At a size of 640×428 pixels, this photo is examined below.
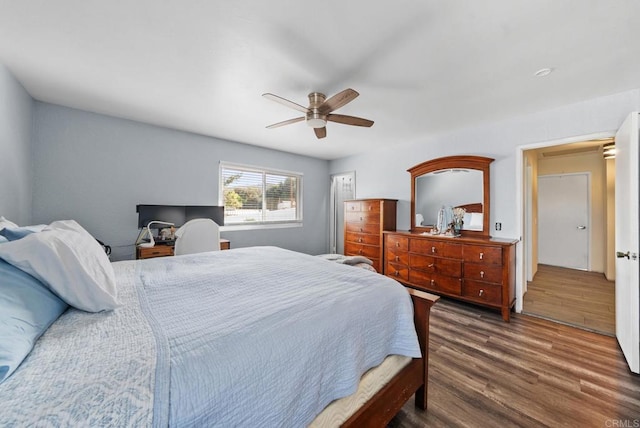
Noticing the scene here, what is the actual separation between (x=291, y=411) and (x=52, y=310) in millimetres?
996

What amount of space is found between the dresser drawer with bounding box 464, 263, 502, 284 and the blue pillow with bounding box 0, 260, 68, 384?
3.70 meters

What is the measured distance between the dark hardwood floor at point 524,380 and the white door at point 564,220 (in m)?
3.47

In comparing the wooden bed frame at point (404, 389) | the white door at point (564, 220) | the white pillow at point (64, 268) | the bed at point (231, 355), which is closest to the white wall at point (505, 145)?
the wooden bed frame at point (404, 389)

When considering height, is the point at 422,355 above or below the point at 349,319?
below

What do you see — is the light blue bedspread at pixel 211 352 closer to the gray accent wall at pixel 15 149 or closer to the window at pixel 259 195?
the gray accent wall at pixel 15 149

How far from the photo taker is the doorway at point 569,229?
3.57 m

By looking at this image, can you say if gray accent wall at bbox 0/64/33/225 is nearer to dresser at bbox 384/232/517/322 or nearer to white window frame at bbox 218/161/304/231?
white window frame at bbox 218/161/304/231

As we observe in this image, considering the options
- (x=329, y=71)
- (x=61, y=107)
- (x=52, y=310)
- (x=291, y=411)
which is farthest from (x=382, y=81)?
(x=61, y=107)

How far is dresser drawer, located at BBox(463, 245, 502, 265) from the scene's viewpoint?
2.94 meters

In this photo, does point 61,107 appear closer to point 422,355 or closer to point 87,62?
Answer: point 87,62

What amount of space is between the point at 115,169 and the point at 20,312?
3.18 metres

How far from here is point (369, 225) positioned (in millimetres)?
4559

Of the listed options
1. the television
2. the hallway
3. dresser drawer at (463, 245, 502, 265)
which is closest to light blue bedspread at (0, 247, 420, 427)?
dresser drawer at (463, 245, 502, 265)

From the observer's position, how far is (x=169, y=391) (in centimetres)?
69
